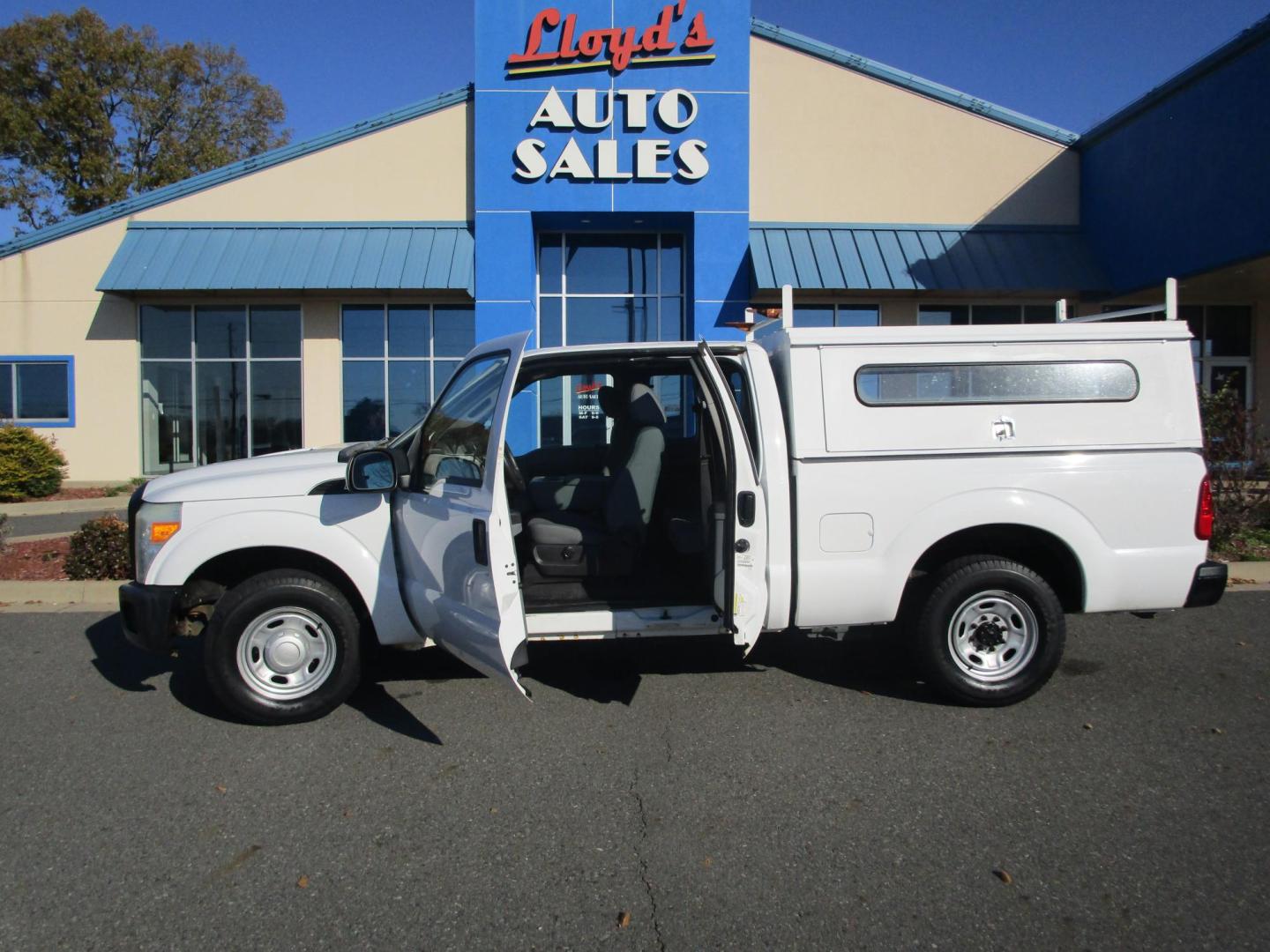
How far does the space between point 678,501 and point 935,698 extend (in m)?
1.84

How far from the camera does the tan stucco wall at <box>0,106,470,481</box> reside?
16641mm

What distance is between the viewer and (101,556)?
7.78 metres

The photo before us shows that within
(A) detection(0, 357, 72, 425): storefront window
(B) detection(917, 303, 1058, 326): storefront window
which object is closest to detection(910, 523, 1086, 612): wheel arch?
(B) detection(917, 303, 1058, 326): storefront window

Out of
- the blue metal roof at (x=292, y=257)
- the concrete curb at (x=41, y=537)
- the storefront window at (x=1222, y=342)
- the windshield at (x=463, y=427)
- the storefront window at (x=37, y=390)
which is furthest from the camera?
the storefront window at (x=1222, y=342)

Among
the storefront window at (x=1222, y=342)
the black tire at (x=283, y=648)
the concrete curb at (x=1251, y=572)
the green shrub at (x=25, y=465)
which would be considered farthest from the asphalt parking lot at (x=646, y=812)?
the storefront window at (x=1222, y=342)

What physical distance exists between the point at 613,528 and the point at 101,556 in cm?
540

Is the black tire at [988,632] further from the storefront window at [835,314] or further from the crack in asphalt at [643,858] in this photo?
the storefront window at [835,314]

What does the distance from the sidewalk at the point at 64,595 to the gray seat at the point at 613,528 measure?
4.60 m

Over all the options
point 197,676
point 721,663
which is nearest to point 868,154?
point 721,663

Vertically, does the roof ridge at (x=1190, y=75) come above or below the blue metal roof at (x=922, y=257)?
above

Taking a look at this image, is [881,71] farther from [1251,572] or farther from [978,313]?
[1251,572]

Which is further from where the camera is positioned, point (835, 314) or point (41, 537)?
point (835, 314)

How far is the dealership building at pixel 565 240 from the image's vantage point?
16062 mm

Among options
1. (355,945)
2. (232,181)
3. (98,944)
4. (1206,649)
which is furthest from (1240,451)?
(232,181)
